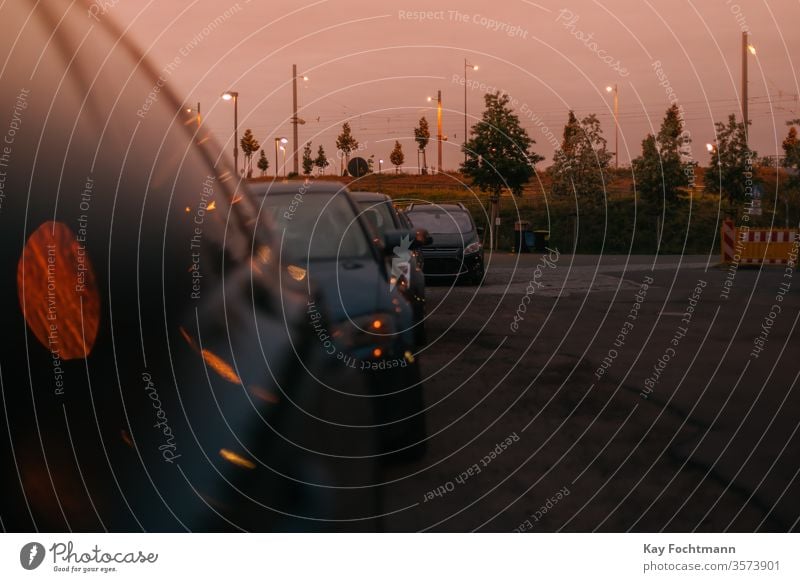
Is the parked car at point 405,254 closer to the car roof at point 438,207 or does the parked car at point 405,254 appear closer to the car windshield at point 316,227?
the car windshield at point 316,227

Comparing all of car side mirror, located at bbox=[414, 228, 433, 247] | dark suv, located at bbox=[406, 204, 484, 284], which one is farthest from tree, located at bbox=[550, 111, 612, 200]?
car side mirror, located at bbox=[414, 228, 433, 247]

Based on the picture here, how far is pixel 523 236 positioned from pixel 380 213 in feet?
81.9

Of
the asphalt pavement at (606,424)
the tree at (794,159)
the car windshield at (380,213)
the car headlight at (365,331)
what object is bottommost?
the asphalt pavement at (606,424)

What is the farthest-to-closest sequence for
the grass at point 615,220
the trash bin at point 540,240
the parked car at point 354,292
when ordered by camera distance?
the grass at point 615,220
the trash bin at point 540,240
the parked car at point 354,292

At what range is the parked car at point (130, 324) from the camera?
11.3ft

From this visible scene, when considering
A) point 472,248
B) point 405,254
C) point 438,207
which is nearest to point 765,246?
point 438,207

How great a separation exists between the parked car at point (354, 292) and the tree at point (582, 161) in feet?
142

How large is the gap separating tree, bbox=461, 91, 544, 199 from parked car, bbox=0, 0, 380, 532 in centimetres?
3545

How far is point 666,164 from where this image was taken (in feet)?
161

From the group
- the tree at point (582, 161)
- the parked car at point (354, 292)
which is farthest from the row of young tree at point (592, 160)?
the parked car at point (354, 292)

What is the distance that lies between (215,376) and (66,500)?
759 millimetres

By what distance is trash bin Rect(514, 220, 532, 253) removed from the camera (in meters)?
37.2

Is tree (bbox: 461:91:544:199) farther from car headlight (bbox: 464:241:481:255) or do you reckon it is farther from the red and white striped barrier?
car headlight (bbox: 464:241:481:255)
